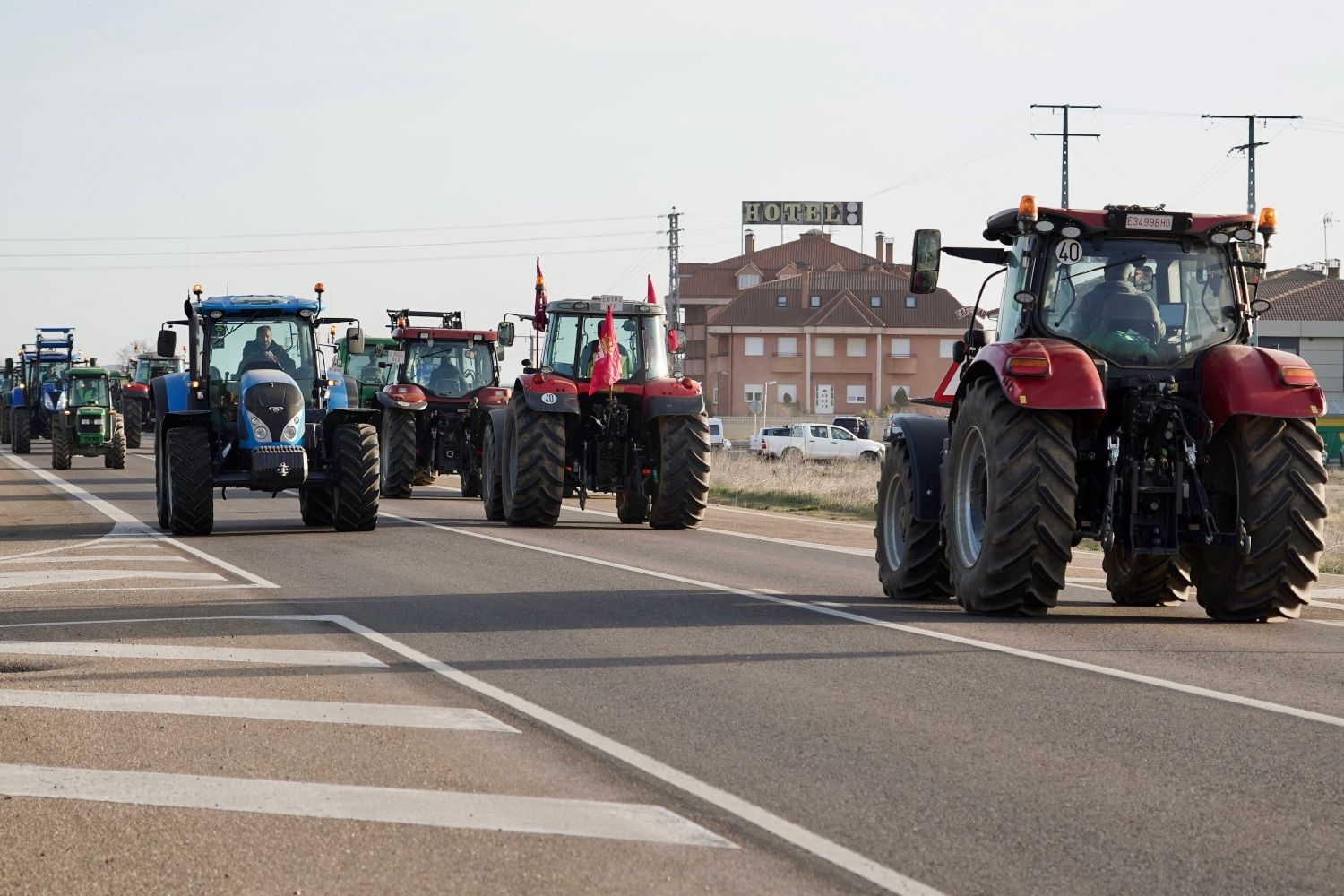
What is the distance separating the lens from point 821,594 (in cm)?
1363

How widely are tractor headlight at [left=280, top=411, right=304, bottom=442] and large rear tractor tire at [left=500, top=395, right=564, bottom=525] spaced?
9.22 feet

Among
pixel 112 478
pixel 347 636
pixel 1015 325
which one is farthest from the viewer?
pixel 112 478

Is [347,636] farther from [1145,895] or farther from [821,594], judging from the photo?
[1145,895]

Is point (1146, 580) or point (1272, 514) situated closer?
point (1272, 514)

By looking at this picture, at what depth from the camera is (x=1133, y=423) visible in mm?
11344

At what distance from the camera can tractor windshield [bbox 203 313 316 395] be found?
21.1m

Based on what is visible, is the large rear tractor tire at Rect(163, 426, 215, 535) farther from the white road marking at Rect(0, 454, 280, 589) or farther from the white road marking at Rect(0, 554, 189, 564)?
the white road marking at Rect(0, 554, 189, 564)

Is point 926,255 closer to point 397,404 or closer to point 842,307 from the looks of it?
point 397,404

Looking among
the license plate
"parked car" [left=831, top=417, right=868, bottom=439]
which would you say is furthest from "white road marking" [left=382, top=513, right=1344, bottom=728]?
"parked car" [left=831, top=417, right=868, bottom=439]

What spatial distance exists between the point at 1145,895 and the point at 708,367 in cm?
10095

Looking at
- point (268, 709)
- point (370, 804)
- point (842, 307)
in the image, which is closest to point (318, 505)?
point (268, 709)

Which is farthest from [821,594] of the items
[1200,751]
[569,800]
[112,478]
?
[112,478]

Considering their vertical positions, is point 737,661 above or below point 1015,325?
below

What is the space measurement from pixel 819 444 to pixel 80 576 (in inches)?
1889
